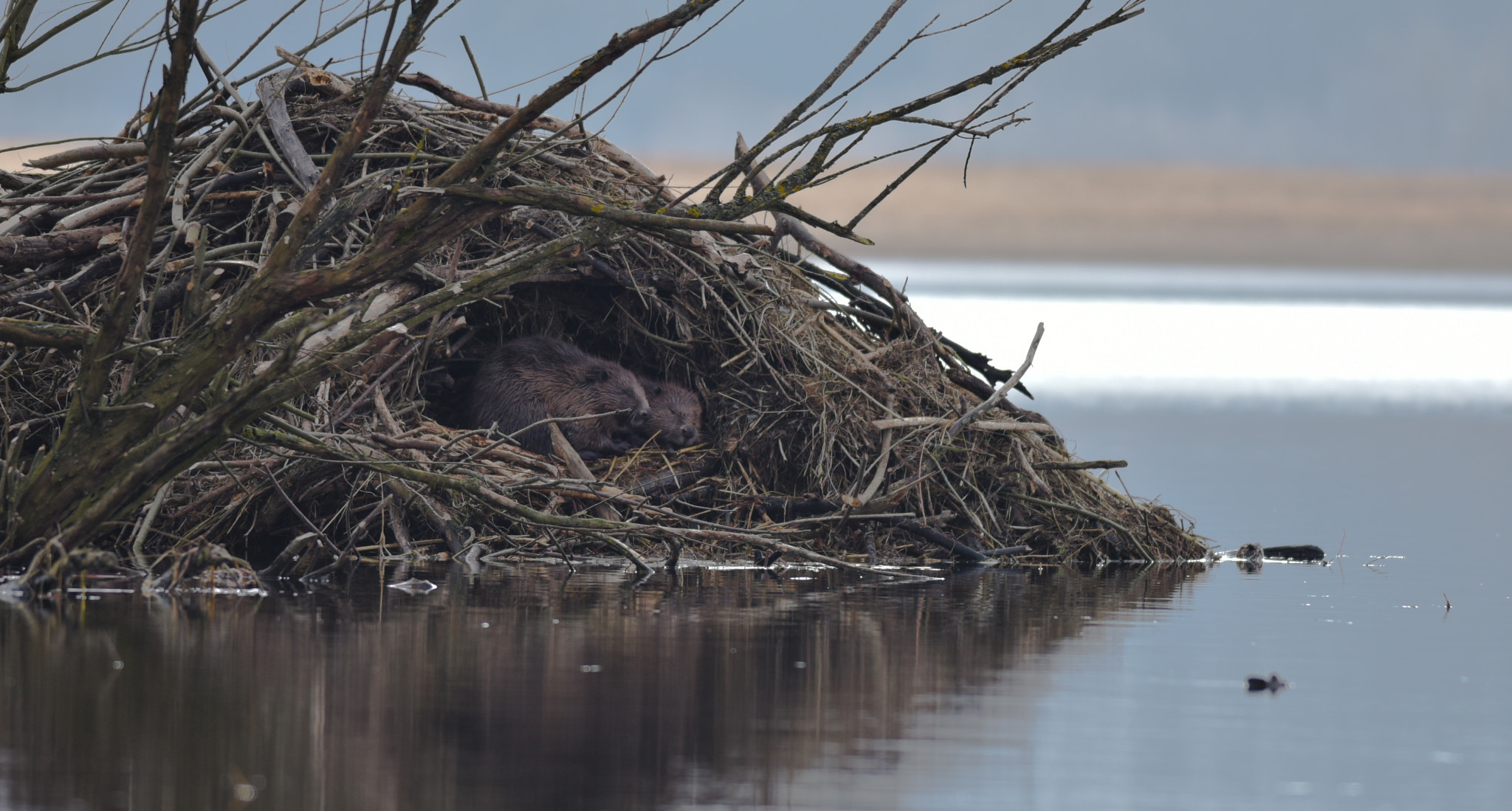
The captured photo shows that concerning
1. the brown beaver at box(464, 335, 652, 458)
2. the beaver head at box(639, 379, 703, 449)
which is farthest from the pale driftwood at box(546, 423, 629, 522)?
the beaver head at box(639, 379, 703, 449)

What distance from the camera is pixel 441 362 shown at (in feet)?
32.4

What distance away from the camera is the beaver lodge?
6.04 metres

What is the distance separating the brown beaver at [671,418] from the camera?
9625 millimetres

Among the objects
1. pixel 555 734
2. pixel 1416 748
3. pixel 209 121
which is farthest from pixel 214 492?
pixel 1416 748

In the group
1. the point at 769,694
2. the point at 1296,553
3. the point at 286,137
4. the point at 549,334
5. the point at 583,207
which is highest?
the point at 286,137

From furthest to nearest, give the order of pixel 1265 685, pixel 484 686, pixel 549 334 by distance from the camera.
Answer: pixel 549 334 → pixel 1265 685 → pixel 484 686

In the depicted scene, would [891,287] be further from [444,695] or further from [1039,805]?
[1039,805]

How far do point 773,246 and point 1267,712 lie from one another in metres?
5.95

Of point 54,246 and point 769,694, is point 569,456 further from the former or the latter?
point 769,694

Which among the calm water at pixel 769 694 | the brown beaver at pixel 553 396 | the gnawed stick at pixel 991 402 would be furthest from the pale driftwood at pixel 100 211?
the gnawed stick at pixel 991 402

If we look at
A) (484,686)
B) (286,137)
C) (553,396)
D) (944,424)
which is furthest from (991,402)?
(484,686)

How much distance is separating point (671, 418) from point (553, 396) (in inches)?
26.8

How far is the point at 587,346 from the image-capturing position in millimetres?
10711

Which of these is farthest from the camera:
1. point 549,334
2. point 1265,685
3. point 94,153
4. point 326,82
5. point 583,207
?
point 549,334
